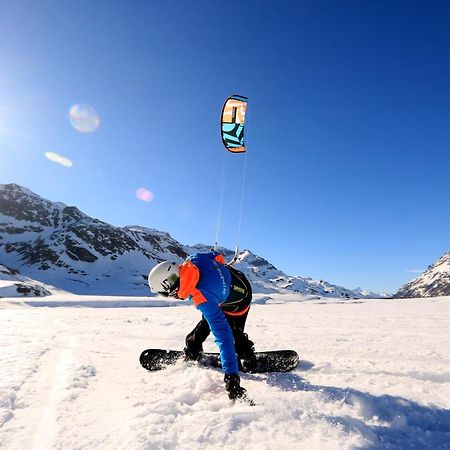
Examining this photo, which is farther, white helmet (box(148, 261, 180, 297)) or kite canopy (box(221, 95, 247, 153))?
kite canopy (box(221, 95, 247, 153))

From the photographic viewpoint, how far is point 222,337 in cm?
389

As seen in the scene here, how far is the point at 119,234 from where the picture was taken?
365 ft

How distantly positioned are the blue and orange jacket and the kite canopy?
10.6 m

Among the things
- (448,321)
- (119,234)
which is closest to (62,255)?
(119,234)

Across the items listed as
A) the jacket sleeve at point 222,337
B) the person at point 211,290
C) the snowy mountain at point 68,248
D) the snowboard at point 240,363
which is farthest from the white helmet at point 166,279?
the snowy mountain at point 68,248

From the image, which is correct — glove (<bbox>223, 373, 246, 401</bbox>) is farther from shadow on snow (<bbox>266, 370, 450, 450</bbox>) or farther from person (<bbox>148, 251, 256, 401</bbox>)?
shadow on snow (<bbox>266, 370, 450, 450</bbox>)

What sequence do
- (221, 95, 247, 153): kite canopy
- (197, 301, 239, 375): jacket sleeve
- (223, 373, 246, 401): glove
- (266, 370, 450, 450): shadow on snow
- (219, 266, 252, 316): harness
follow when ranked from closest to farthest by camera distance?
1. (266, 370, 450, 450): shadow on snow
2. (223, 373, 246, 401): glove
3. (197, 301, 239, 375): jacket sleeve
4. (219, 266, 252, 316): harness
5. (221, 95, 247, 153): kite canopy

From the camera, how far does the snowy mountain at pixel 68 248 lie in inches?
3071

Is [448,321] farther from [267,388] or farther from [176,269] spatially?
[176,269]

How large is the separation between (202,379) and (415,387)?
2.45 metres

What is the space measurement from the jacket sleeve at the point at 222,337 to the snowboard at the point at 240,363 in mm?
1276

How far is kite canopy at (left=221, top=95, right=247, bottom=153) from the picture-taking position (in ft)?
46.8

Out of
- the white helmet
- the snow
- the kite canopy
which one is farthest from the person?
the kite canopy

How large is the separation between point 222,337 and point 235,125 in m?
11.8
